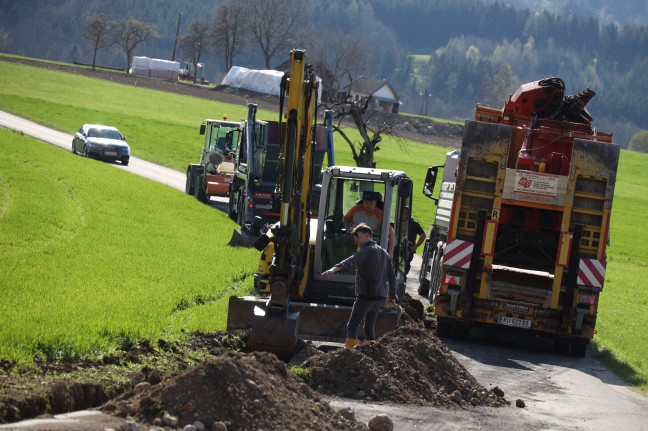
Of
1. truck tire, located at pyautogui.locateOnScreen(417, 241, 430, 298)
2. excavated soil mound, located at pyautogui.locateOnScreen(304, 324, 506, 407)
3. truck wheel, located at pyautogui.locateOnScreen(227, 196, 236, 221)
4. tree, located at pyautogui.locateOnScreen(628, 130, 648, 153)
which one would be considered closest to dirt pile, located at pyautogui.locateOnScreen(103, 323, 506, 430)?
excavated soil mound, located at pyautogui.locateOnScreen(304, 324, 506, 407)

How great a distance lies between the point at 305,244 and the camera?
1520 cm

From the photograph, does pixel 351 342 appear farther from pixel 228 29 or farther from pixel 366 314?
pixel 228 29

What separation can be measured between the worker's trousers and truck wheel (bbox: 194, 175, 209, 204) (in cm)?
2305

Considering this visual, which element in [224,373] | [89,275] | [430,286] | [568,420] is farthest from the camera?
[430,286]

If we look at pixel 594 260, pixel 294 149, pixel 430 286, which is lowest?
pixel 430 286

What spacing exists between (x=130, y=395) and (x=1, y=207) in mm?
17220

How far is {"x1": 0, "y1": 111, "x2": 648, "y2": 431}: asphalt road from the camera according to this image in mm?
11461

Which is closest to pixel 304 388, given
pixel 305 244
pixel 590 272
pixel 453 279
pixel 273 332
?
pixel 273 332

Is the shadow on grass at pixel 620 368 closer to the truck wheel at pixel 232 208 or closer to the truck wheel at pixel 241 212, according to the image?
the truck wheel at pixel 241 212

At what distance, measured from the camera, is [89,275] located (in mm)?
17750

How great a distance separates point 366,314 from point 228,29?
14073cm

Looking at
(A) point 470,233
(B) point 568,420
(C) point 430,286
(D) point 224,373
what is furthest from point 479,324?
(D) point 224,373

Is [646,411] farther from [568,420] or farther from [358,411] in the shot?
[358,411]

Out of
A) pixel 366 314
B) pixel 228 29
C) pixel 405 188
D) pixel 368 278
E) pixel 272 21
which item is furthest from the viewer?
pixel 228 29
